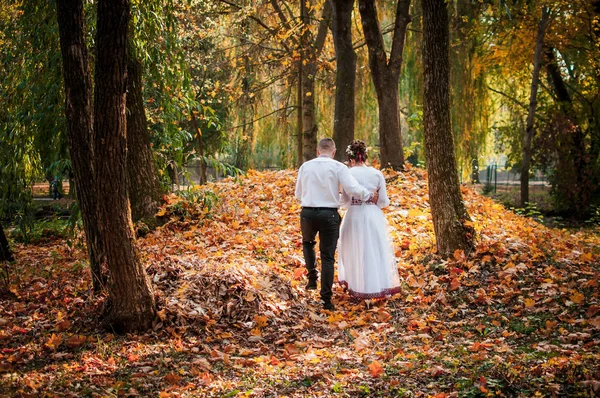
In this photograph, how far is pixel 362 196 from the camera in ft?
22.8

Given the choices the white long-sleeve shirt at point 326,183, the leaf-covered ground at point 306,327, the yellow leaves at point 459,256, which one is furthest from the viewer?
the yellow leaves at point 459,256

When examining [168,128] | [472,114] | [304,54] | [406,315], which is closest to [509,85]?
[472,114]

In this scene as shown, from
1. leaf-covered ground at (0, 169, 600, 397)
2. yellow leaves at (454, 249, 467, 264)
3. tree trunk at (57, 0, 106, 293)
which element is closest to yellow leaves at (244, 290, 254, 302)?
leaf-covered ground at (0, 169, 600, 397)

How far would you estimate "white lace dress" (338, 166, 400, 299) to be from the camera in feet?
23.4

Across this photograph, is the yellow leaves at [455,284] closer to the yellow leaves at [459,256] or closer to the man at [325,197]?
the yellow leaves at [459,256]

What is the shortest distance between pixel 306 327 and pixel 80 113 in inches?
128

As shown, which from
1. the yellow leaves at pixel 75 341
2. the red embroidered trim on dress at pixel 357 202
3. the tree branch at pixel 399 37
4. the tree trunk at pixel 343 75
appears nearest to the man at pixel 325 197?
the red embroidered trim on dress at pixel 357 202

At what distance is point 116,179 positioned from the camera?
17.8 feet

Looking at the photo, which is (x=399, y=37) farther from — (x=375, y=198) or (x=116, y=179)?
(x=116, y=179)

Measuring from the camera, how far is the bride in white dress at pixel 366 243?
7.13 meters

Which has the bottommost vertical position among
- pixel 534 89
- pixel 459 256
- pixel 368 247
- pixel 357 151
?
pixel 459 256

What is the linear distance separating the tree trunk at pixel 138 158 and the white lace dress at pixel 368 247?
432 centimetres

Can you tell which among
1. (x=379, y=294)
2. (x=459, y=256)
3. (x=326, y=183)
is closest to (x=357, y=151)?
(x=326, y=183)

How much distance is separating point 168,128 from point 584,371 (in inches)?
304
